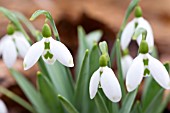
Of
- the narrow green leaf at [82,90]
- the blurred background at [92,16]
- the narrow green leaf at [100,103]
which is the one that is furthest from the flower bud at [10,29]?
the blurred background at [92,16]

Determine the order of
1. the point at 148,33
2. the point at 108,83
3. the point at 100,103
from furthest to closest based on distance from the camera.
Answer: the point at 148,33 → the point at 100,103 → the point at 108,83

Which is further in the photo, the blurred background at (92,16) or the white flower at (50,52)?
the blurred background at (92,16)

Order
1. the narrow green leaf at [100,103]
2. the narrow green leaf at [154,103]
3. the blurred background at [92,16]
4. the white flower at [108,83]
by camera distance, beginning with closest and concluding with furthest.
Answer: the white flower at [108,83], the narrow green leaf at [100,103], the narrow green leaf at [154,103], the blurred background at [92,16]

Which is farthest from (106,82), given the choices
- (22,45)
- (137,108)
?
(22,45)

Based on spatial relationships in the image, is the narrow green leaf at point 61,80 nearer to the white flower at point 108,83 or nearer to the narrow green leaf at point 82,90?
the narrow green leaf at point 82,90

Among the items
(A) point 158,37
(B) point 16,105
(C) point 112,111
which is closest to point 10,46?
(C) point 112,111

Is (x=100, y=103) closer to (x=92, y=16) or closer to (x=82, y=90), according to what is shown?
(x=82, y=90)

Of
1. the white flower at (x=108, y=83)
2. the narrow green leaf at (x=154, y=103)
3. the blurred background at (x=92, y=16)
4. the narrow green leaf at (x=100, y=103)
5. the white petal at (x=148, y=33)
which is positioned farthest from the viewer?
the blurred background at (x=92, y=16)

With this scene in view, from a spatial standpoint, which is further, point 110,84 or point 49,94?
point 49,94
